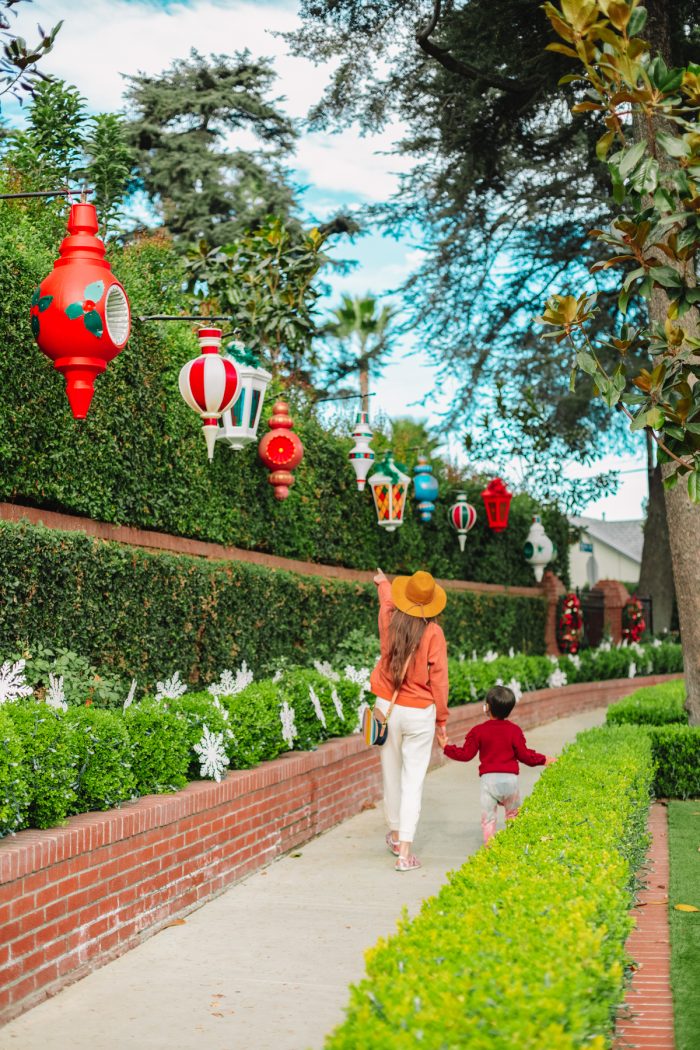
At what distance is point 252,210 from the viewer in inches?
1026

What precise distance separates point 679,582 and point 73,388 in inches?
267

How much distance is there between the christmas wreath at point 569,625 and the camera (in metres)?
21.0

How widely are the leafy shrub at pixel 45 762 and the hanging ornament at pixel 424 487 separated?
411 inches

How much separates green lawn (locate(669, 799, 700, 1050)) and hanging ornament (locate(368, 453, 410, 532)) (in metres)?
6.08

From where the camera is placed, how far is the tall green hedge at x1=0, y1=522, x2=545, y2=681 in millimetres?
6793

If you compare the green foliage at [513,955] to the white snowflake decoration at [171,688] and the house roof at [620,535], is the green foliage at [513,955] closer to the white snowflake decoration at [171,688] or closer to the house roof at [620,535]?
the white snowflake decoration at [171,688]

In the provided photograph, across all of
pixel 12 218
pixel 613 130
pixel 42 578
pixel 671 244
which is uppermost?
pixel 12 218

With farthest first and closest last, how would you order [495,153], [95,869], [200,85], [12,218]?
[200,85], [495,153], [12,218], [95,869]

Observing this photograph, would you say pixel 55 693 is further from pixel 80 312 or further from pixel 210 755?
pixel 80 312

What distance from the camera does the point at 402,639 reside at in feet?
24.3

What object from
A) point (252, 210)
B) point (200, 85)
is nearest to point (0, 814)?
point (252, 210)

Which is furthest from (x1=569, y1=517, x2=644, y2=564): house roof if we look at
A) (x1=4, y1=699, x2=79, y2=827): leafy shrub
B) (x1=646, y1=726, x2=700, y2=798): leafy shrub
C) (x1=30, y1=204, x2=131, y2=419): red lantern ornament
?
(x1=4, y1=699, x2=79, y2=827): leafy shrub

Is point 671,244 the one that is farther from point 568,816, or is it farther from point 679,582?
point 679,582

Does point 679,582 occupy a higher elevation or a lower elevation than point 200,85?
lower
